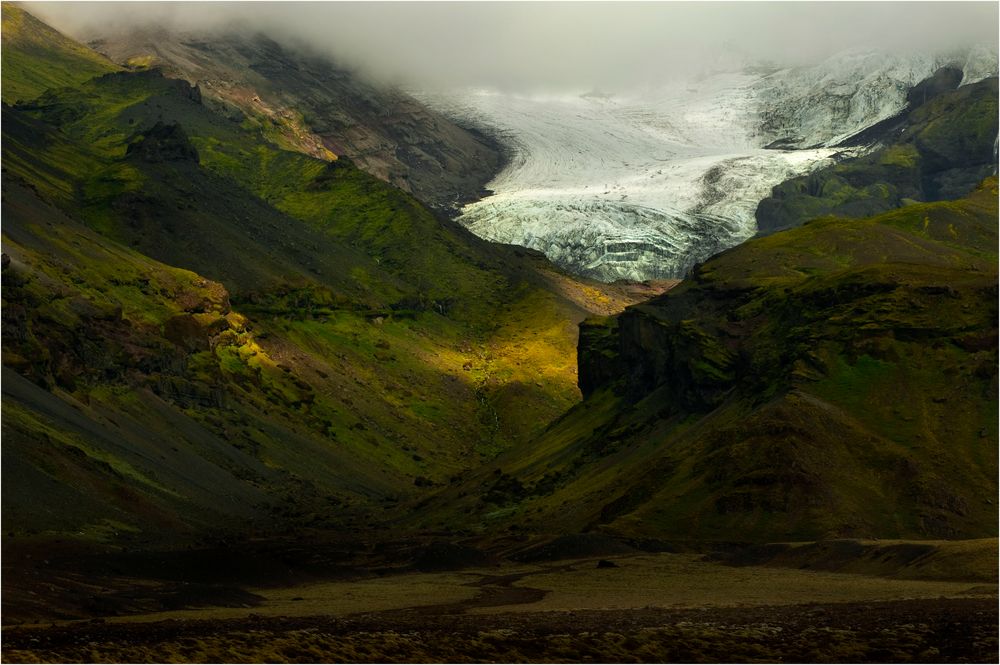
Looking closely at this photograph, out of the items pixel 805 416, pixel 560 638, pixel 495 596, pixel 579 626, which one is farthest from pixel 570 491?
pixel 560 638

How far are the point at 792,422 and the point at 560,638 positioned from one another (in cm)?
6301

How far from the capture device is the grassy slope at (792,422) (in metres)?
113

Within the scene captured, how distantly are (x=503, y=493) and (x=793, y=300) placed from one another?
40.3 metres

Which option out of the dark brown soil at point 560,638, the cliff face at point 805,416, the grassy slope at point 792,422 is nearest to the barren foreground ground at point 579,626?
the dark brown soil at point 560,638

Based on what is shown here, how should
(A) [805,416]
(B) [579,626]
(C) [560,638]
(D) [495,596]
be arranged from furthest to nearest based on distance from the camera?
(A) [805,416], (D) [495,596], (B) [579,626], (C) [560,638]

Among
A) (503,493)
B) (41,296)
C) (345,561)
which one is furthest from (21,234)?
(345,561)

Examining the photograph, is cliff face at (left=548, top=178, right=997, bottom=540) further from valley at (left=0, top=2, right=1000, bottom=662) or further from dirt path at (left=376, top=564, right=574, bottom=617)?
dirt path at (left=376, top=564, right=574, bottom=617)

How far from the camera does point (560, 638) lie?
62.7m

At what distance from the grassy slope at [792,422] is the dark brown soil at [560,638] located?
41122 mm

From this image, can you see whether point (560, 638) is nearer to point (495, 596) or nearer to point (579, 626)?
point (579, 626)

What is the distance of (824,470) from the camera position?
115m

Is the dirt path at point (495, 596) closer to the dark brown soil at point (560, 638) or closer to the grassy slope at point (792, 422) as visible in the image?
the dark brown soil at point (560, 638)

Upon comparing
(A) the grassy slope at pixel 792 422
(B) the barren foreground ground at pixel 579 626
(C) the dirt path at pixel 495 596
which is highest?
(A) the grassy slope at pixel 792 422

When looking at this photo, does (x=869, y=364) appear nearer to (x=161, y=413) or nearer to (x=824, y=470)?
(x=824, y=470)
